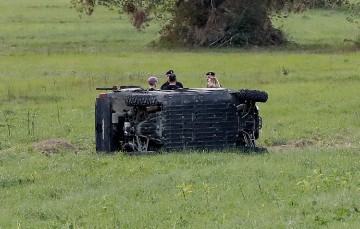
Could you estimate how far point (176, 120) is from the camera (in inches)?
687

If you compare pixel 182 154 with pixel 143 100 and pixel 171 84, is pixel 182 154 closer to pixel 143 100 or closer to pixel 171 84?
pixel 143 100

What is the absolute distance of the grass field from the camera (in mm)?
11594

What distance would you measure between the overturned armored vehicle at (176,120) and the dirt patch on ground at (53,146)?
2.93 ft

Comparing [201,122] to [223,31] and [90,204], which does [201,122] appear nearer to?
[90,204]

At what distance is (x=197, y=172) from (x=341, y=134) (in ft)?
21.8

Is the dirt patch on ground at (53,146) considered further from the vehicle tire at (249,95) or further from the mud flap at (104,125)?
the vehicle tire at (249,95)

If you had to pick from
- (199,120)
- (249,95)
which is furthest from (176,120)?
(249,95)

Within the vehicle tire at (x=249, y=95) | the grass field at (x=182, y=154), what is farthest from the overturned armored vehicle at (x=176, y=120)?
the grass field at (x=182, y=154)

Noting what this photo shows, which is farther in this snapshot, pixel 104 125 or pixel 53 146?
pixel 53 146

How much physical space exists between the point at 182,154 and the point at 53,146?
309cm

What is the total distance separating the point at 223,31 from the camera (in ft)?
156

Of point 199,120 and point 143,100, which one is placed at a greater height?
point 143,100

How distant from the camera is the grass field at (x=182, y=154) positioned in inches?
456

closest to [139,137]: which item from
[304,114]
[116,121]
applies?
[116,121]
